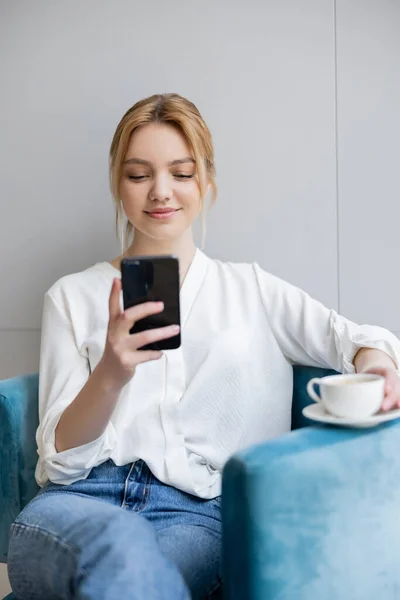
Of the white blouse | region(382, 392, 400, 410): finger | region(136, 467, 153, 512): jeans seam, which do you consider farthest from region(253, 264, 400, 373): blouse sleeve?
region(136, 467, 153, 512): jeans seam

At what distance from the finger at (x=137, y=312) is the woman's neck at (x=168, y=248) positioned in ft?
1.53

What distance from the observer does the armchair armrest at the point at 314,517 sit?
1.07m

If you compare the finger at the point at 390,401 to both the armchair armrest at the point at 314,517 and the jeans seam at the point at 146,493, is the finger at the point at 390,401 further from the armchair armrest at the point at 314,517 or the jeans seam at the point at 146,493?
the jeans seam at the point at 146,493

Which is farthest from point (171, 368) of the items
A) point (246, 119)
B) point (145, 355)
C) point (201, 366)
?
point (246, 119)

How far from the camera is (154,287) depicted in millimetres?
1275

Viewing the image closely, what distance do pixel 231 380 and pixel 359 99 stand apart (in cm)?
92

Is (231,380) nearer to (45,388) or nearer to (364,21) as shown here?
(45,388)

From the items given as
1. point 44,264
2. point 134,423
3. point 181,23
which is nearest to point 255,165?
point 181,23

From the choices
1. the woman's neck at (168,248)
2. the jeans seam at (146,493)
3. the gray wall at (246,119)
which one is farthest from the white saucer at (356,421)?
the gray wall at (246,119)

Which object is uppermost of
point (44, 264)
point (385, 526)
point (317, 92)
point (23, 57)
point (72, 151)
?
point (23, 57)

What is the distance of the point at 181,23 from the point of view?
6.89ft

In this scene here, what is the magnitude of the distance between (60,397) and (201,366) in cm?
32

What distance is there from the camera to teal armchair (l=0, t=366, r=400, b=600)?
1069mm

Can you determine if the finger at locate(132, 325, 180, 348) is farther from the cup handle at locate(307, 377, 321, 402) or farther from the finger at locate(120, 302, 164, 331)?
the cup handle at locate(307, 377, 321, 402)
